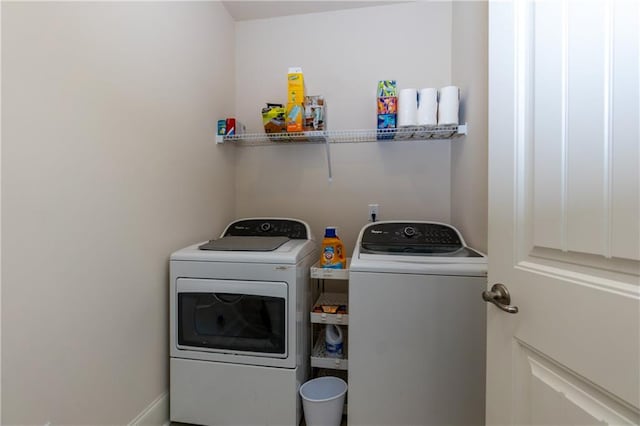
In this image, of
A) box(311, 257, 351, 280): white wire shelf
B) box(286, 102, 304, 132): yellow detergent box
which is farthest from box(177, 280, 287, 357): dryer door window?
box(286, 102, 304, 132): yellow detergent box

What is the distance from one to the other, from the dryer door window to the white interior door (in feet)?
2.98

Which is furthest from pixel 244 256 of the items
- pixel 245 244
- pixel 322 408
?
pixel 322 408

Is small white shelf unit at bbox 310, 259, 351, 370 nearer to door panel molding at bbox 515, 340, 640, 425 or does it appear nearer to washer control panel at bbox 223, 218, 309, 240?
washer control panel at bbox 223, 218, 309, 240

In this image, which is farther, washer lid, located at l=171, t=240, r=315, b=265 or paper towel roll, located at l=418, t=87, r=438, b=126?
paper towel roll, located at l=418, t=87, r=438, b=126

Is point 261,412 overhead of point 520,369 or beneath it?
beneath

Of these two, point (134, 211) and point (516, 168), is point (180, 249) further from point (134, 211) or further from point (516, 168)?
point (516, 168)

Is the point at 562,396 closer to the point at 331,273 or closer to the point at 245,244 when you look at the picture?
the point at 331,273

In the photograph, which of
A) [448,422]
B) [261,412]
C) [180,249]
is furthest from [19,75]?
[448,422]

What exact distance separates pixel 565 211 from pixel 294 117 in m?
1.55

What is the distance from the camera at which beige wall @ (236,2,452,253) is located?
204cm

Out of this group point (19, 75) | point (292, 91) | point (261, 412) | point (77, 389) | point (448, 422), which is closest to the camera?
point (19, 75)

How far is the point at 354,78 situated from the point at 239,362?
205cm

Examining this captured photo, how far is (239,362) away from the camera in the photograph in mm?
1382

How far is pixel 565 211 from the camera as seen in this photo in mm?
635
